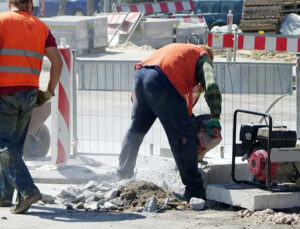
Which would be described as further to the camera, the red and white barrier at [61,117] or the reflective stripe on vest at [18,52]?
the red and white barrier at [61,117]

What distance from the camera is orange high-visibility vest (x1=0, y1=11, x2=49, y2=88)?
7340mm

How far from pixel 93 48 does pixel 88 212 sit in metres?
17.4

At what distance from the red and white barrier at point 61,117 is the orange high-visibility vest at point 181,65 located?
1813 mm

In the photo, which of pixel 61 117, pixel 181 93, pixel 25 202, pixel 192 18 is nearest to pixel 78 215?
pixel 25 202

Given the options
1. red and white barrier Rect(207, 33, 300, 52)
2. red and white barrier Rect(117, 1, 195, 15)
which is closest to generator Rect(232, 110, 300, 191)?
red and white barrier Rect(207, 33, 300, 52)

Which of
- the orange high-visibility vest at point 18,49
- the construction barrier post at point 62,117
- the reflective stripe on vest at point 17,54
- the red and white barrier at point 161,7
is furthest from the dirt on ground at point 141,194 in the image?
the red and white barrier at point 161,7

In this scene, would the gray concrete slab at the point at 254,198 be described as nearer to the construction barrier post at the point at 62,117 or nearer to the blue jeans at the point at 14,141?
the blue jeans at the point at 14,141

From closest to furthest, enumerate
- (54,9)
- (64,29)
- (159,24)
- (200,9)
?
(64,29)
(159,24)
(200,9)
(54,9)

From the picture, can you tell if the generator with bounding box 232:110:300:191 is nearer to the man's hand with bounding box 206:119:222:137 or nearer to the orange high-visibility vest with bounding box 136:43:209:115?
the man's hand with bounding box 206:119:222:137

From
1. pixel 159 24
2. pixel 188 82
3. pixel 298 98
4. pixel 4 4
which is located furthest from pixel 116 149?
pixel 4 4

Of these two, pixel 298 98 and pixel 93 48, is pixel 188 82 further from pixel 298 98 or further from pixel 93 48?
pixel 93 48

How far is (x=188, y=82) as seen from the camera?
7926 millimetres

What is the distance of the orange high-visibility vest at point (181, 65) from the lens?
7.83 meters

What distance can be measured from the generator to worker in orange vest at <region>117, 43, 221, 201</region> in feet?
1.18
